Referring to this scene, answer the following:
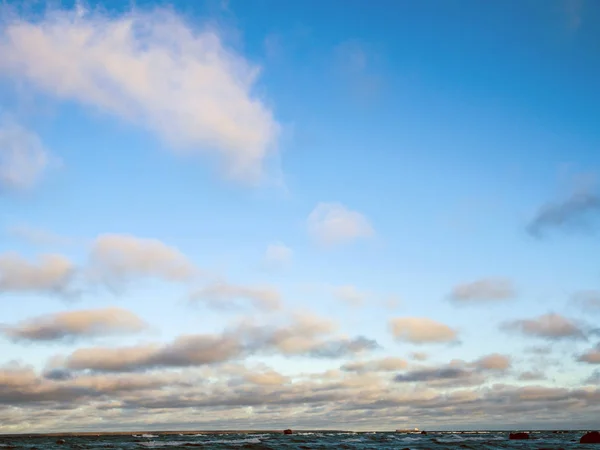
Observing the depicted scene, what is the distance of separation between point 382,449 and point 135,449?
4774 cm

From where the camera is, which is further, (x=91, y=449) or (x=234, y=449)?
(x=91, y=449)

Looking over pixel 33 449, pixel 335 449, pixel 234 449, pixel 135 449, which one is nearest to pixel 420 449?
pixel 335 449

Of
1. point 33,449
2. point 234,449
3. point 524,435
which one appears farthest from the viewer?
point 524,435

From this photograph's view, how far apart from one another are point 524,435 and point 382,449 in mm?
92453

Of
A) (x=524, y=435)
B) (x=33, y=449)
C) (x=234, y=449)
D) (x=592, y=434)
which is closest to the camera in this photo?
(x=234, y=449)

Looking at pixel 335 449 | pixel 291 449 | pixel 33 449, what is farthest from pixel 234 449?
pixel 33 449

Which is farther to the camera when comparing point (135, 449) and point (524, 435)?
point (524, 435)

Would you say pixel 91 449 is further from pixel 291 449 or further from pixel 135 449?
pixel 291 449

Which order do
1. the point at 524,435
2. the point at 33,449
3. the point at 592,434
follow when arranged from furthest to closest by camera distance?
1. the point at 524,435
2. the point at 592,434
3. the point at 33,449

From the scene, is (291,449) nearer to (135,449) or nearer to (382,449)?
(382,449)

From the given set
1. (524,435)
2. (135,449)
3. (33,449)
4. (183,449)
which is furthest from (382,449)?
(524,435)

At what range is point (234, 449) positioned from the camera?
8919 cm

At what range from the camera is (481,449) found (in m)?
96.8

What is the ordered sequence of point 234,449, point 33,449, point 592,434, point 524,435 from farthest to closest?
1. point 524,435
2. point 592,434
3. point 33,449
4. point 234,449
